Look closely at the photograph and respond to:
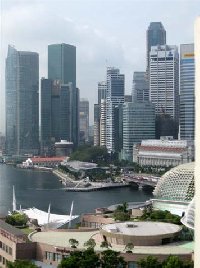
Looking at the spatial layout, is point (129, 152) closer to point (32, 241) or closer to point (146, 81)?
point (146, 81)

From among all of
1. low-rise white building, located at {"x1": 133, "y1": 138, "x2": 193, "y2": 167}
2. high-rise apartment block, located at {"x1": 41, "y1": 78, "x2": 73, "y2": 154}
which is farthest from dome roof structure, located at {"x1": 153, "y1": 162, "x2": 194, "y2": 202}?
high-rise apartment block, located at {"x1": 41, "y1": 78, "x2": 73, "y2": 154}

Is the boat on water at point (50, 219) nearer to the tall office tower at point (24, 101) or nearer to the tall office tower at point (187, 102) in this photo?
the tall office tower at point (187, 102)

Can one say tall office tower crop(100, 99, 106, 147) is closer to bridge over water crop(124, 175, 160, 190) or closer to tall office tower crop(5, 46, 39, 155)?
tall office tower crop(5, 46, 39, 155)

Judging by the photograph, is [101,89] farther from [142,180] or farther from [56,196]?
[56,196]

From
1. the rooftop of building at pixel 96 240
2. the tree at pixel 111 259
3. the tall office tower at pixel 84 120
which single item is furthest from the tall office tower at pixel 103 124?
the tree at pixel 111 259

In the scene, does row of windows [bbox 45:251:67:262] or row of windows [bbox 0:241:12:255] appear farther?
row of windows [bbox 0:241:12:255]

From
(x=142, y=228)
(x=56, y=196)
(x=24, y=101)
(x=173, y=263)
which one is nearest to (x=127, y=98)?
(x=24, y=101)
